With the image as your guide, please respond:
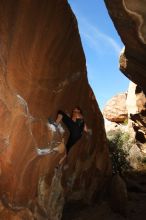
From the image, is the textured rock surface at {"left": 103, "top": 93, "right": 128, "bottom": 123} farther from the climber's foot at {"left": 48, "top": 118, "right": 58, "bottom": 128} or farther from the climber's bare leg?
the climber's foot at {"left": 48, "top": 118, "right": 58, "bottom": 128}

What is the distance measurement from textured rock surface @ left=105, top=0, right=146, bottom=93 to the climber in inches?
124

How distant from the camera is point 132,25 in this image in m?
11.4

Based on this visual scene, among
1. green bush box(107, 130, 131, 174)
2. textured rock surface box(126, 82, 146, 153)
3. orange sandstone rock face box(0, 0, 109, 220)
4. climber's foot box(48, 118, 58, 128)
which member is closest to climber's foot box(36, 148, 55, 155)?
orange sandstone rock face box(0, 0, 109, 220)

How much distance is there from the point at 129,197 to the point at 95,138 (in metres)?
3.67

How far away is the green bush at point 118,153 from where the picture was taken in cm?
1945

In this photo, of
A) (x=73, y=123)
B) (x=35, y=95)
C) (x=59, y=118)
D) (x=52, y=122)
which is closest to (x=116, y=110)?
(x=73, y=123)

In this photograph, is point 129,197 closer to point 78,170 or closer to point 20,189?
point 78,170

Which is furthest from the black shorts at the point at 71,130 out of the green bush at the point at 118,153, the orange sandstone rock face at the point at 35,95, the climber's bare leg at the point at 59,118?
the green bush at the point at 118,153

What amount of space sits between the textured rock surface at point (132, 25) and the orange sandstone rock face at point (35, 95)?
1.50 m

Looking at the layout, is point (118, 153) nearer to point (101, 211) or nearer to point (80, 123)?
point (101, 211)

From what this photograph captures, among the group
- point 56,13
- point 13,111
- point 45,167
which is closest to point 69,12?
point 56,13

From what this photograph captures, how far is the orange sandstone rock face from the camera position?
29.6 ft

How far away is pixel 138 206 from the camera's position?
15.3 m

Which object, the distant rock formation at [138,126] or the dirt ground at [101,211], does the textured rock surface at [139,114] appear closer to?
the distant rock formation at [138,126]
